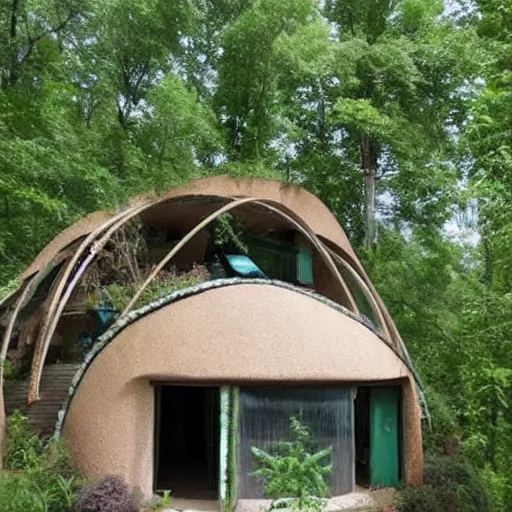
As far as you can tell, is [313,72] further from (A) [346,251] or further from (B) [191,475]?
(B) [191,475]

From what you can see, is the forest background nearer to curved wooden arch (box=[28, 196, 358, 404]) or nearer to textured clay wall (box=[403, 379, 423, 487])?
curved wooden arch (box=[28, 196, 358, 404])

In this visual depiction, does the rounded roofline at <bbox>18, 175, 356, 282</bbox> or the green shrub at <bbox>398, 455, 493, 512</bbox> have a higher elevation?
the rounded roofline at <bbox>18, 175, 356, 282</bbox>

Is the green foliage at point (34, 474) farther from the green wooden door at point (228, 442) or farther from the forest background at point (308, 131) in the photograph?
the forest background at point (308, 131)

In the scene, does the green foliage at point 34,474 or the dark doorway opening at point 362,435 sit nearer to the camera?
the green foliage at point 34,474

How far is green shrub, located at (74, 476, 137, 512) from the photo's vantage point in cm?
789

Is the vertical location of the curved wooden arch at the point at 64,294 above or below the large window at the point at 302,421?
above

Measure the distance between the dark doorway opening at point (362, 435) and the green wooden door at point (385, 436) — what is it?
15cm

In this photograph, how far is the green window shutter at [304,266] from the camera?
14.0m

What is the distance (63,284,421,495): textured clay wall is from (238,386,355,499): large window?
38 cm

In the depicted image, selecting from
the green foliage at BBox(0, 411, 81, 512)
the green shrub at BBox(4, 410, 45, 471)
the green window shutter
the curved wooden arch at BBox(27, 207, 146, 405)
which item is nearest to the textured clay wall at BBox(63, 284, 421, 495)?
the green foliage at BBox(0, 411, 81, 512)

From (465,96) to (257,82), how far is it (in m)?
5.46

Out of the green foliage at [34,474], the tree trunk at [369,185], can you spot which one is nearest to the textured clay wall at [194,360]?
the green foliage at [34,474]

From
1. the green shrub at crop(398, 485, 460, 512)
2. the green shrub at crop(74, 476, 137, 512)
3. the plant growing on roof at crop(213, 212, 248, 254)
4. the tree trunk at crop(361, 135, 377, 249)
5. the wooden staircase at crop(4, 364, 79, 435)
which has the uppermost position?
the tree trunk at crop(361, 135, 377, 249)

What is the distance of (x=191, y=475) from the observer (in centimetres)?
1099
